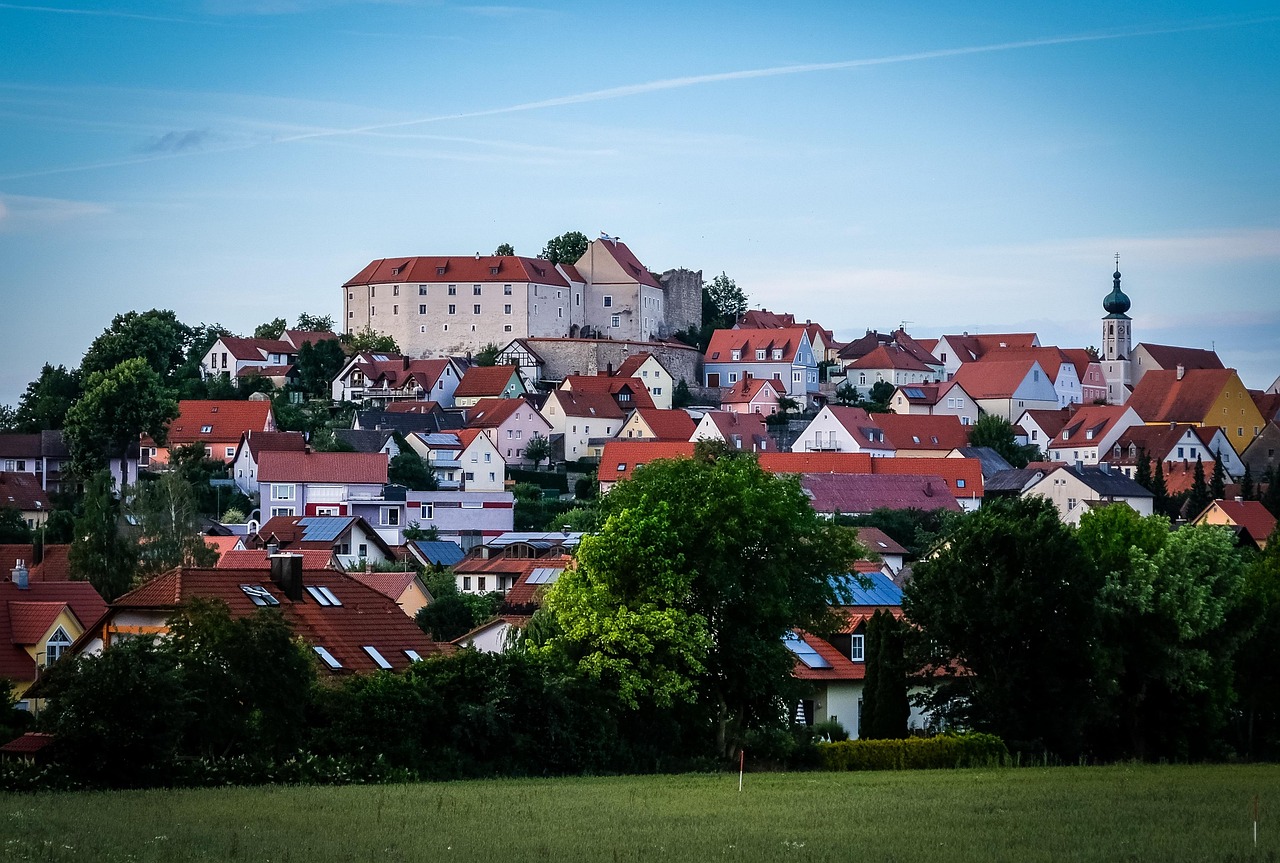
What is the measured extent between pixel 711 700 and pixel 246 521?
179 feet

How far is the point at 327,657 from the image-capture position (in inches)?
1453

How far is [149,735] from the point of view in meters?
29.9

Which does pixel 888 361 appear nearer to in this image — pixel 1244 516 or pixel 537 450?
pixel 537 450

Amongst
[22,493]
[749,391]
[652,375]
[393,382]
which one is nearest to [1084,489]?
[749,391]

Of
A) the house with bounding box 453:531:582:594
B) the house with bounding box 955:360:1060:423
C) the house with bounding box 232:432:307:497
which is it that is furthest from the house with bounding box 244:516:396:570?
the house with bounding box 955:360:1060:423

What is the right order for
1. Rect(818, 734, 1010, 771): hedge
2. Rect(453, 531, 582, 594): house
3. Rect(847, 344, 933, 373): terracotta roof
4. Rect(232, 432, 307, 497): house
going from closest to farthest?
Rect(818, 734, 1010, 771): hedge → Rect(453, 531, 582, 594): house → Rect(232, 432, 307, 497): house → Rect(847, 344, 933, 373): terracotta roof

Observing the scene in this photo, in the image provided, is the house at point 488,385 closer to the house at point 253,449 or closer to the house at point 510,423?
the house at point 510,423

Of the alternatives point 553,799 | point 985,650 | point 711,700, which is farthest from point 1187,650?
point 553,799

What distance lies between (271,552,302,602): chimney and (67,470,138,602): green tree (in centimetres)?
2297

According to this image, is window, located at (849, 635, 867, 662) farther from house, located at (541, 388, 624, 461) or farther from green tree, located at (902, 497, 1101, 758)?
house, located at (541, 388, 624, 461)

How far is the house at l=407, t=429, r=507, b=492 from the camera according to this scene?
105875 millimetres

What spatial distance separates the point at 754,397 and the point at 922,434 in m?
13.1

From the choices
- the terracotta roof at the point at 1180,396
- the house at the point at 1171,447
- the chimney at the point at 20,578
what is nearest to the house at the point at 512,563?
the chimney at the point at 20,578

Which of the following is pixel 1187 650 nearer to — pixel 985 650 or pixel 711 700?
pixel 985 650
